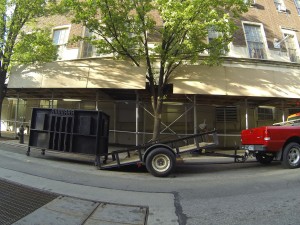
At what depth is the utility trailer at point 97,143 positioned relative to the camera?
855 centimetres

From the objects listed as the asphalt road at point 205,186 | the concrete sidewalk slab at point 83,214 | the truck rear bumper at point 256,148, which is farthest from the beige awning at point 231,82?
the concrete sidewalk slab at point 83,214

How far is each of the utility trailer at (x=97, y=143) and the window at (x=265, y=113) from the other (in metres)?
10.4

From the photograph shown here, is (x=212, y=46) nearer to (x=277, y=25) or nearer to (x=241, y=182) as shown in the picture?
(x=241, y=182)

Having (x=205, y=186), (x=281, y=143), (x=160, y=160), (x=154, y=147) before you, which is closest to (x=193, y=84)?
(x=281, y=143)

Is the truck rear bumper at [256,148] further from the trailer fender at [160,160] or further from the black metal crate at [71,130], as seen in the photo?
the black metal crate at [71,130]

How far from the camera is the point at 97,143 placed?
376 inches

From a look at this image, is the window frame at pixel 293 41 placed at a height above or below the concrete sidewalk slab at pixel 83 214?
above

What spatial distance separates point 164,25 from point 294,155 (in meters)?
6.92

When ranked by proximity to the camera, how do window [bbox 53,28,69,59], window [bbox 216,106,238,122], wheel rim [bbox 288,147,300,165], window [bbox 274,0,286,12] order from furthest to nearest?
window [bbox 274,0,286,12] → window [bbox 216,106,238,122] → window [bbox 53,28,69,59] → wheel rim [bbox 288,147,300,165]

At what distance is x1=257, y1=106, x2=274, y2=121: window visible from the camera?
19.7 m

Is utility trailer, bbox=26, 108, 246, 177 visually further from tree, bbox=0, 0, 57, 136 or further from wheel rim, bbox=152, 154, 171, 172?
tree, bbox=0, 0, 57, 136

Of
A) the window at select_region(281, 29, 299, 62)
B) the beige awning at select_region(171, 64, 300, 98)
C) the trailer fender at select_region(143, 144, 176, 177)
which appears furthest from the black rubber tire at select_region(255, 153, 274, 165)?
the window at select_region(281, 29, 299, 62)

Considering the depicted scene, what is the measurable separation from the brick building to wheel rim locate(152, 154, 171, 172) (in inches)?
208

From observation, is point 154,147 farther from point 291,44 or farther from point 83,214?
point 291,44
